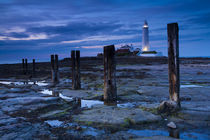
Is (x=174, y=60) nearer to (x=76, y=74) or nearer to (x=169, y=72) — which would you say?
(x=169, y=72)

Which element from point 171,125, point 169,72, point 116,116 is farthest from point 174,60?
point 116,116

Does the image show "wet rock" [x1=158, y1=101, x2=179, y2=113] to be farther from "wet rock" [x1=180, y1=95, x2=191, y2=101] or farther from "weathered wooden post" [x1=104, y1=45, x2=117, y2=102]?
"weathered wooden post" [x1=104, y1=45, x2=117, y2=102]

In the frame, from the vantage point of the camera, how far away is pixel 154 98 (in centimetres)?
759

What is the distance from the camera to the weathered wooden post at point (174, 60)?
213 inches

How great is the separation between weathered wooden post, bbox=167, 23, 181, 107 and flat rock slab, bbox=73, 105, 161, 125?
1.05m

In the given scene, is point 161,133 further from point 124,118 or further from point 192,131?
point 124,118

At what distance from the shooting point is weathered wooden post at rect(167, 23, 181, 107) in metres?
5.40

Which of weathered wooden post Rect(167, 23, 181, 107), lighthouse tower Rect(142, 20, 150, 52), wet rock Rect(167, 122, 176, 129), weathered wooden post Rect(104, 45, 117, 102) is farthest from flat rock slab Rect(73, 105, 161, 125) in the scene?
lighthouse tower Rect(142, 20, 150, 52)

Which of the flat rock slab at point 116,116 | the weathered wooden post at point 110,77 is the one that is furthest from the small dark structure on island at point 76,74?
the flat rock slab at point 116,116

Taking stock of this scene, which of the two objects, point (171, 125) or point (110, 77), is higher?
point (110, 77)

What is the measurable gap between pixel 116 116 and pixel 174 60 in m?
2.52

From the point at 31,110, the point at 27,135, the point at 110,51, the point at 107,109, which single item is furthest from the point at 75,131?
the point at 110,51

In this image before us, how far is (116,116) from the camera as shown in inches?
199

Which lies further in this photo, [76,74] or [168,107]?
[76,74]
